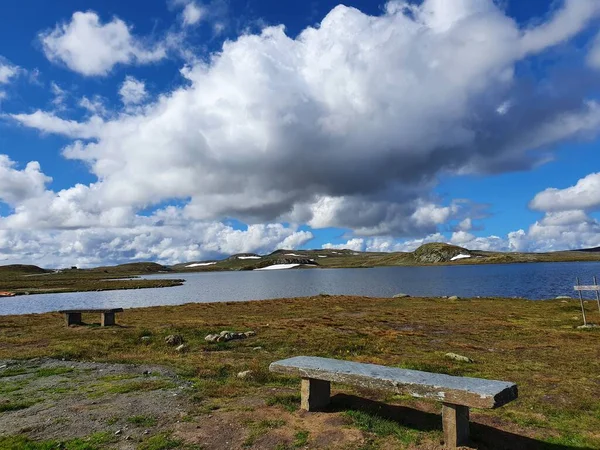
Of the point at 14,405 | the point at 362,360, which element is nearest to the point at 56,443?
the point at 14,405

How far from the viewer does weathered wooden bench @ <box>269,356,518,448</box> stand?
8219 millimetres

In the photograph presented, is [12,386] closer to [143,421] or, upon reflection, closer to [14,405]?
[14,405]

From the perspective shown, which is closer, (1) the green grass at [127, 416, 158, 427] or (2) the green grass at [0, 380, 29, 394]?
(1) the green grass at [127, 416, 158, 427]

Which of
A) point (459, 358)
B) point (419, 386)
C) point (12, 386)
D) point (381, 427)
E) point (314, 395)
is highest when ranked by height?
point (419, 386)

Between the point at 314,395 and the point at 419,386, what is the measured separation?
9.76 ft

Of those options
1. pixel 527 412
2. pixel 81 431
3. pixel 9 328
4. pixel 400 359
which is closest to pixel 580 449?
pixel 527 412

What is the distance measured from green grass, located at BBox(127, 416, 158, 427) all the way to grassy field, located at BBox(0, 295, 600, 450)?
9 cm

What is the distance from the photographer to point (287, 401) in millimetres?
11148

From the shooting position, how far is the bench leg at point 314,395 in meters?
10.5

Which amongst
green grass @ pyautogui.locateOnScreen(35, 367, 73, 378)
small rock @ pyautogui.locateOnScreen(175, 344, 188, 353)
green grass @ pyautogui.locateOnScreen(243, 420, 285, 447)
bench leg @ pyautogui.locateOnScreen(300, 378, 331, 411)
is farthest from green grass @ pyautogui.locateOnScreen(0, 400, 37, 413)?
small rock @ pyautogui.locateOnScreen(175, 344, 188, 353)

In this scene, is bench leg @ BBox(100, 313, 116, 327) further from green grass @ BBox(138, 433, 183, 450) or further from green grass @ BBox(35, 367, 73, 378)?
green grass @ BBox(138, 433, 183, 450)

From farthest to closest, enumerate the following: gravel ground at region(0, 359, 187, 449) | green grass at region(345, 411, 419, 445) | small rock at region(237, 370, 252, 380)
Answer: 1. small rock at region(237, 370, 252, 380)
2. gravel ground at region(0, 359, 187, 449)
3. green grass at region(345, 411, 419, 445)

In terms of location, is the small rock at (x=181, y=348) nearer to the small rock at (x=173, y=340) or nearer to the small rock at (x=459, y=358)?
the small rock at (x=173, y=340)

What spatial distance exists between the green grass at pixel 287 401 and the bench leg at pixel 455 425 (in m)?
3.82
